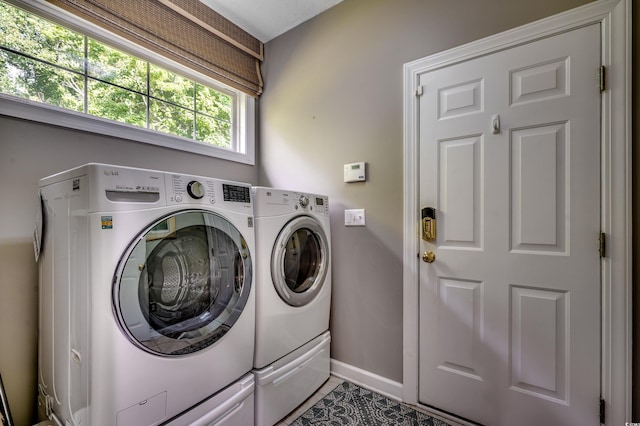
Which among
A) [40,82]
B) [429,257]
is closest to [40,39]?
[40,82]

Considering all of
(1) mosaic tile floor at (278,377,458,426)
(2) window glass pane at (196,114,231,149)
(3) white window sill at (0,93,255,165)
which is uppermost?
(2) window glass pane at (196,114,231,149)

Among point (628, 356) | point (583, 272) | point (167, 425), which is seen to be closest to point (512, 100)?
point (583, 272)

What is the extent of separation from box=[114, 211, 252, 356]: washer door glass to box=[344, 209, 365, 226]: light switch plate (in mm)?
781

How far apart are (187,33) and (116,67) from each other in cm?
51

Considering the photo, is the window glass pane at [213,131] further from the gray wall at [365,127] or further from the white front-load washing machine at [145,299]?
the white front-load washing machine at [145,299]

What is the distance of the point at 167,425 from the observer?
1.05 meters

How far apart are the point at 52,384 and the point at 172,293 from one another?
664 mm

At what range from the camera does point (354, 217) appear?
1867 millimetres

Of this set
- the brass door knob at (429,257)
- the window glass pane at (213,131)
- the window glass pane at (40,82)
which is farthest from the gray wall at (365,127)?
the window glass pane at (40,82)

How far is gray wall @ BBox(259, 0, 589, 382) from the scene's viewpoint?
1635mm

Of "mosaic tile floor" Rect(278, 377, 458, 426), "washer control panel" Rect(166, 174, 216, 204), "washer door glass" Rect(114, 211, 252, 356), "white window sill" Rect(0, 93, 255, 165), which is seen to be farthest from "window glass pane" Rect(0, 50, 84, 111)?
"mosaic tile floor" Rect(278, 377, 458, 426)

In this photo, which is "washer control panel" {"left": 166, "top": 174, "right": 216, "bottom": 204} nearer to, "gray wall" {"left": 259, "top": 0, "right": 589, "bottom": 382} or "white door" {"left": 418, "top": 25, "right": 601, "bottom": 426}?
"gray wall" {"left": 259, "top": 0, "right": 589, "bottom": 382}

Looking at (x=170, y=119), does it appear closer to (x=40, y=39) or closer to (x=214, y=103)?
(x=214, y=103)

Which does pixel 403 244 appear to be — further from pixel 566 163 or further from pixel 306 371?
pixel 306 371
